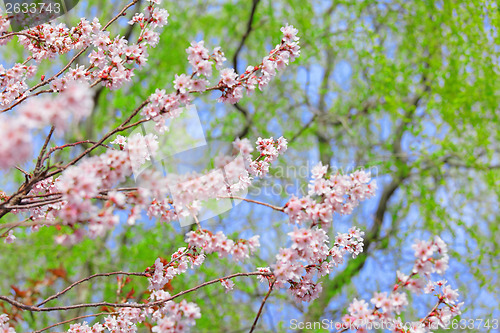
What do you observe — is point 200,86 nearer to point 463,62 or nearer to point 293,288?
point 293,288

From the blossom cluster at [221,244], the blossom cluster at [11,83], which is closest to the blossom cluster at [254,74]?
the blossom cluster at [221,244]

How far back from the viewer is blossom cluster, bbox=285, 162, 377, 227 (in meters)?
2.24

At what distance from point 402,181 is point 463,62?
9.54 ft

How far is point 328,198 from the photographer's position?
7.42 feet

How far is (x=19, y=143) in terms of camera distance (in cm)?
146

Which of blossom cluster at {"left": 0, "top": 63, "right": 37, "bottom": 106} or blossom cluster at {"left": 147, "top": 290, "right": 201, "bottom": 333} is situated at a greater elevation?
blossom cluster at {"left": 0, "top": 63, "right": 37, "bottom": 106}

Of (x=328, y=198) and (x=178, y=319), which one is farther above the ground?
(x=328, y=198)

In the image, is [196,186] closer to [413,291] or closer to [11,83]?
[413,291]

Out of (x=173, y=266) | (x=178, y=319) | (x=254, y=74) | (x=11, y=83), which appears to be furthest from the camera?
(x=11, y=83)

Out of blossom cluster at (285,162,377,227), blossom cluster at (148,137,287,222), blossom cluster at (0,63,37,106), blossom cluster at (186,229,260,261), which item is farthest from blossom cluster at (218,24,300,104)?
blossom cluster at (0,63,37,106)

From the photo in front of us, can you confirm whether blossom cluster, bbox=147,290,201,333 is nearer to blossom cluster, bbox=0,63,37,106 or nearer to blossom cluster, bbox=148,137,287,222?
blossom cluster, bbox=148,137,287,222

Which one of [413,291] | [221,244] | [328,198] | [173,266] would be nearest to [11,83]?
[173,266]

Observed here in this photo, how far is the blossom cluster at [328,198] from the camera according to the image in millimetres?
2238

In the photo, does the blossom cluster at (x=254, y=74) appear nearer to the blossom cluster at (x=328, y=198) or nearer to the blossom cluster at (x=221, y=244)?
the blossom cluster at (x=328, y=198)
